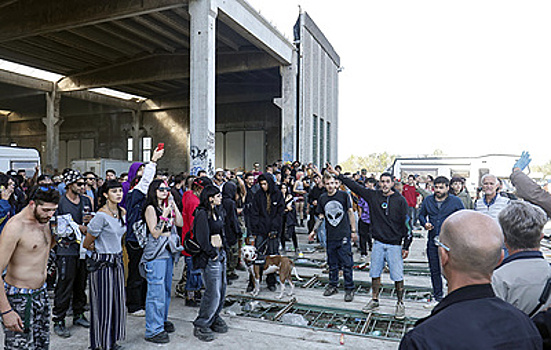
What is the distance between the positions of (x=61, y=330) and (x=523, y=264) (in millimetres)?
4843

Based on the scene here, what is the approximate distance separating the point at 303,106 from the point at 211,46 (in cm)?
781

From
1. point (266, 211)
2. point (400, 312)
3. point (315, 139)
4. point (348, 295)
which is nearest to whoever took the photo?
point (400, 312)

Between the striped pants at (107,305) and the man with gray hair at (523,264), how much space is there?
357 centimetres

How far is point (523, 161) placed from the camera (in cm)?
434

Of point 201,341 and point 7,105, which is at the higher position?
point 7,105

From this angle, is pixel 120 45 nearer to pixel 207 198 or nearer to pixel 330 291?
pixel 207 198

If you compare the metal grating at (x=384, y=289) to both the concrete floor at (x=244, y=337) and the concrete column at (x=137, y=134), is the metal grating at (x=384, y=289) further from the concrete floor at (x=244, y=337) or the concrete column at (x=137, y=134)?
the concrete column at (x=137, y=134)

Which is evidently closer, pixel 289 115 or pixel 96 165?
pixel 289 115

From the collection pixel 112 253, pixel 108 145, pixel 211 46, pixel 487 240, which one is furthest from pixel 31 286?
pixel 108 145

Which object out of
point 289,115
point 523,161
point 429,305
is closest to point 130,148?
point 289,115

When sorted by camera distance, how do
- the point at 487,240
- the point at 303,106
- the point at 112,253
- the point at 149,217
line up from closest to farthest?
the point at 487,240 → the point at 112,253 → the point at 149,217 → the point at 303,106

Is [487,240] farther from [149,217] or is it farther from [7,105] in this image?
[7,105]

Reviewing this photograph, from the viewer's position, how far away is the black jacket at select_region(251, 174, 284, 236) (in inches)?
257

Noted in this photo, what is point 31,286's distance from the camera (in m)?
2.96
